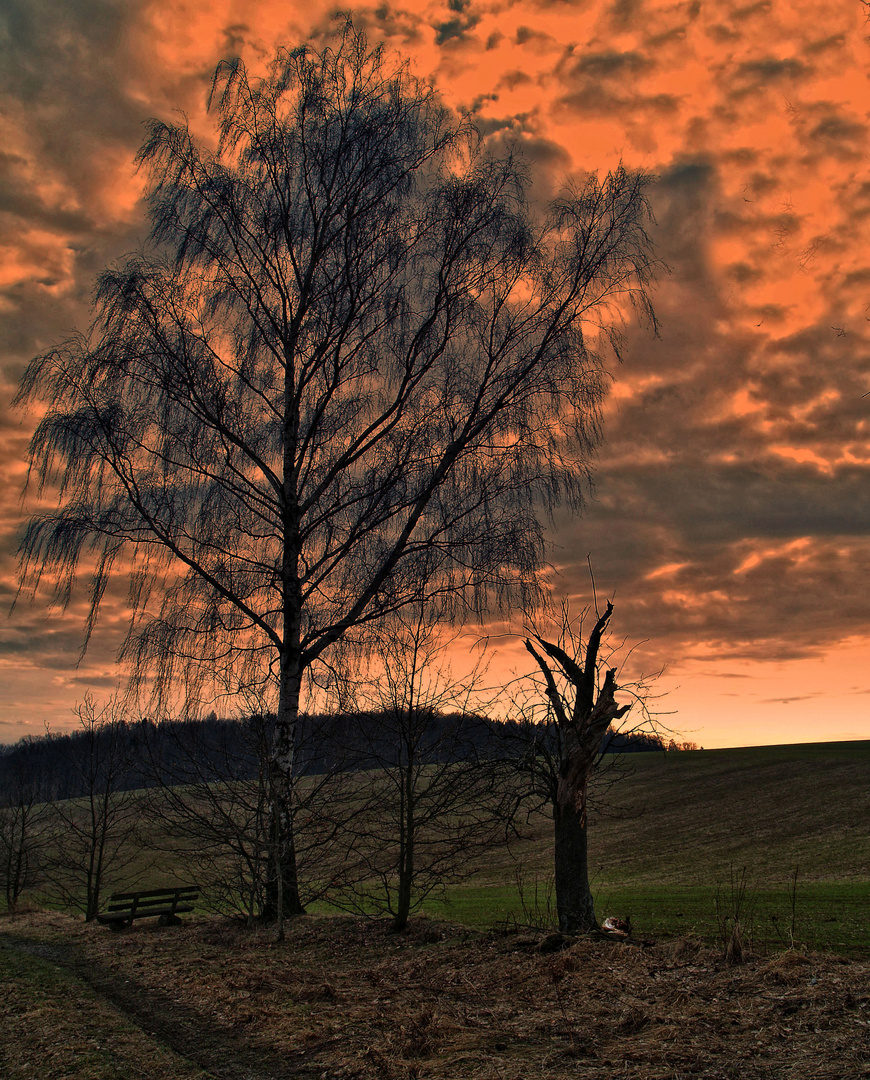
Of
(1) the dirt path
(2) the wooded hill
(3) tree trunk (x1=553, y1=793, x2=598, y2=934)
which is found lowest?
(1) the dirt path

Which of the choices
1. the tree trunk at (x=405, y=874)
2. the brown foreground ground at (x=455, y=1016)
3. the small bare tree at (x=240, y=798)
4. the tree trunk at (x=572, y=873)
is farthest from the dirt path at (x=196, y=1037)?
the tree trunk at (x=572, y=873)

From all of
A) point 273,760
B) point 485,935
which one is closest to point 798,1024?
point 485,935

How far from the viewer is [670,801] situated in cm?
4659

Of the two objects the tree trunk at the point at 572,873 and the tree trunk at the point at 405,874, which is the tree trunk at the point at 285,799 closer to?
the tree trunk at the point at 405,874

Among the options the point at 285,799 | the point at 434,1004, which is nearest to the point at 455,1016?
the point at 434,1004

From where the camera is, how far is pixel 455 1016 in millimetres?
5977

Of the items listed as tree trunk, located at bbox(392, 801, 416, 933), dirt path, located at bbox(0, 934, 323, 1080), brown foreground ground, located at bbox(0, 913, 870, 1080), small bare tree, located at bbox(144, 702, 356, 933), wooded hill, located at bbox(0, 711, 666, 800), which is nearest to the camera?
brown foreground ground, located at bbox(0, 913, 870, 1080)

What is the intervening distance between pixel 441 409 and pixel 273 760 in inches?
241

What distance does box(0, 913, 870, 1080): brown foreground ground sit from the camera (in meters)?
4.75

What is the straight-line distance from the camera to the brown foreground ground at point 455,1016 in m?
4.75

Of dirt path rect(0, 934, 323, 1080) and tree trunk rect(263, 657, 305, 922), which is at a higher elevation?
tree trunk rect(263, 657, 305, 922)

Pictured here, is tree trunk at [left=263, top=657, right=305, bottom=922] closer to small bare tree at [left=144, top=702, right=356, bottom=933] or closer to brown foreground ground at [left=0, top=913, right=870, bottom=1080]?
small bare tree at [left=144, top=702, right=356, bottom=933]

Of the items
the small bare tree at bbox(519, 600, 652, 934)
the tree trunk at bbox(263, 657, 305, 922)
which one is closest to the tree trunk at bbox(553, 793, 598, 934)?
the small bare tree at bbox(519, 600, 652, 934)

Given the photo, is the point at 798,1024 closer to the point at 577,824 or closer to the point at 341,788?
the point at 577,824
